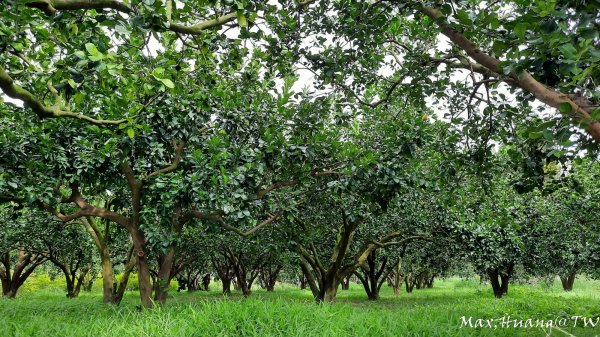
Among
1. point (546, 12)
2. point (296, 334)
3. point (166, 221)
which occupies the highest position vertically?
point (546, 12)

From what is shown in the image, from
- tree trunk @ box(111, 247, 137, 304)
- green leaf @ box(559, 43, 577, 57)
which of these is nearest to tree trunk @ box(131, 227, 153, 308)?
tree trunk @ box(111, 247, 137, 304)

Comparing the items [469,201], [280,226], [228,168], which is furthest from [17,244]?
[469,201]

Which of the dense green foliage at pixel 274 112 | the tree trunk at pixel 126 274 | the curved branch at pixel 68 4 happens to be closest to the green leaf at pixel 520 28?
the dense green foliage at pixel 274 112

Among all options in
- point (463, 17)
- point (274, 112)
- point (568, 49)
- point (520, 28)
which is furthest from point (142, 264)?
point (568, 49)

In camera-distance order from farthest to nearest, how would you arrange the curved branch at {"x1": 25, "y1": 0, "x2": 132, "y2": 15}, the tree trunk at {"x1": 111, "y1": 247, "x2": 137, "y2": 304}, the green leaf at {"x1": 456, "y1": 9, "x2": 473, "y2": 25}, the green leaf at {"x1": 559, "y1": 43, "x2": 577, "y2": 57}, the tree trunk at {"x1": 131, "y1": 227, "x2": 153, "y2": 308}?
the tree trunk at {"x1": 111, "y1": 247, "x2": 137, "y2": 304}
the tree trunk at {"x1": 131, "y1": 227, "x2": 153, "y2": 308}
the green leaf at {"x1": 456, "y1": 9, "x2": 473, "y2": 25}
the curved branch at {"x1": 25, "y1": 0, "x2": 132, "y2": 15}
the green leaf at {"x1": 559, "y1": 43, "x2": 577, "y2": 57}

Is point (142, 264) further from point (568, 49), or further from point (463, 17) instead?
point (568, 49)

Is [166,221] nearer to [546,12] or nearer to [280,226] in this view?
[280,226]

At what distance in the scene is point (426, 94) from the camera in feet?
20.8

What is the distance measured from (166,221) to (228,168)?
162cm

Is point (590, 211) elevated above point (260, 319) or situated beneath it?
elevated above

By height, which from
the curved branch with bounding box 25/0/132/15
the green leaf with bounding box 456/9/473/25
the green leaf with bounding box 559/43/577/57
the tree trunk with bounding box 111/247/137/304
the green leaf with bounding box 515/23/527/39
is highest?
the green leaf with bounding box 456/9/473/25

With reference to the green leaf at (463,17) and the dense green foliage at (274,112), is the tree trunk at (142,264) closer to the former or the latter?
the dense green foliage at (274,112)

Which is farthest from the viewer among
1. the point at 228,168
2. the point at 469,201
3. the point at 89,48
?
the point at 469,201

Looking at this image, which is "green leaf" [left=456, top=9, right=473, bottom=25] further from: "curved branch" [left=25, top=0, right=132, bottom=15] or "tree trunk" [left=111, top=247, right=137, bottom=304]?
"tree trunk" [left=111, top=247, right=137, bottom=304]
